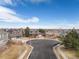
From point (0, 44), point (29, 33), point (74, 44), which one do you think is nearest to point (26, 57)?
point (0, 44)

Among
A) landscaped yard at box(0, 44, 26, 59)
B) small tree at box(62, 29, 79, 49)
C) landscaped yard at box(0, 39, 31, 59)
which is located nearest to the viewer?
landscaped yard at box(0, 44, 26, 59)

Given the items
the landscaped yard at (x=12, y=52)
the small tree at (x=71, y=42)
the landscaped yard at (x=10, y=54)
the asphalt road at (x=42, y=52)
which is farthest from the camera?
the small tree at (x=71, y=42)

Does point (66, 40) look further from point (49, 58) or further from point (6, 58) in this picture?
point (6, 58)

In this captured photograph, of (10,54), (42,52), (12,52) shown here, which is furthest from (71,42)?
(10,54)

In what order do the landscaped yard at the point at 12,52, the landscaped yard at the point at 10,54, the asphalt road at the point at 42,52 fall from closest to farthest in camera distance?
the asphalt road at the point at 42,52 → the landscaped yard at the point at 10,54 → the landscaped yard at the point at 12,52

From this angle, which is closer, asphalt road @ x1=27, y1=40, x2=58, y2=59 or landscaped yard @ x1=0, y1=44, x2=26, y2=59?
asphalt road @ x1=27, y1=40, x2=58, y2=59

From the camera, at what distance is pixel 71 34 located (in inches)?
1781

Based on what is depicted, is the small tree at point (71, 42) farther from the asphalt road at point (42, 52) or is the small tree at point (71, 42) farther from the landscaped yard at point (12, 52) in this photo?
the landscaped yard at point (12, 52)

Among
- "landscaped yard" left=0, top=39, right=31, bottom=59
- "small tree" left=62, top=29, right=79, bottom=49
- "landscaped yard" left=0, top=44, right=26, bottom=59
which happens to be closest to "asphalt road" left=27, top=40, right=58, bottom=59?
"landscaped yard" left=0, top=39, right=31, bottom=59

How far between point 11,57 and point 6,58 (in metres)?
1.17

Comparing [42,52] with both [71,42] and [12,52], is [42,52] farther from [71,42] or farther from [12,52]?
[71,42]

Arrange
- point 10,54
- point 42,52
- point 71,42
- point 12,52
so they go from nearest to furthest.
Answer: point 10,54
point 42,52
point 12,52
point 71,42

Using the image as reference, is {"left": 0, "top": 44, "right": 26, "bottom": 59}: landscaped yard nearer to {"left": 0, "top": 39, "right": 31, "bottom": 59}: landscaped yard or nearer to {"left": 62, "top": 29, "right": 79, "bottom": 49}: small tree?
{"left": 0, "top": 39, "right": 31, "bottom": 59}: landscaped yard

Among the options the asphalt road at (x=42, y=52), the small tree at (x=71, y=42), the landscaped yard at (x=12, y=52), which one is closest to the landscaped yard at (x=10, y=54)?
the landscaped yard at (x=12, y=52)
